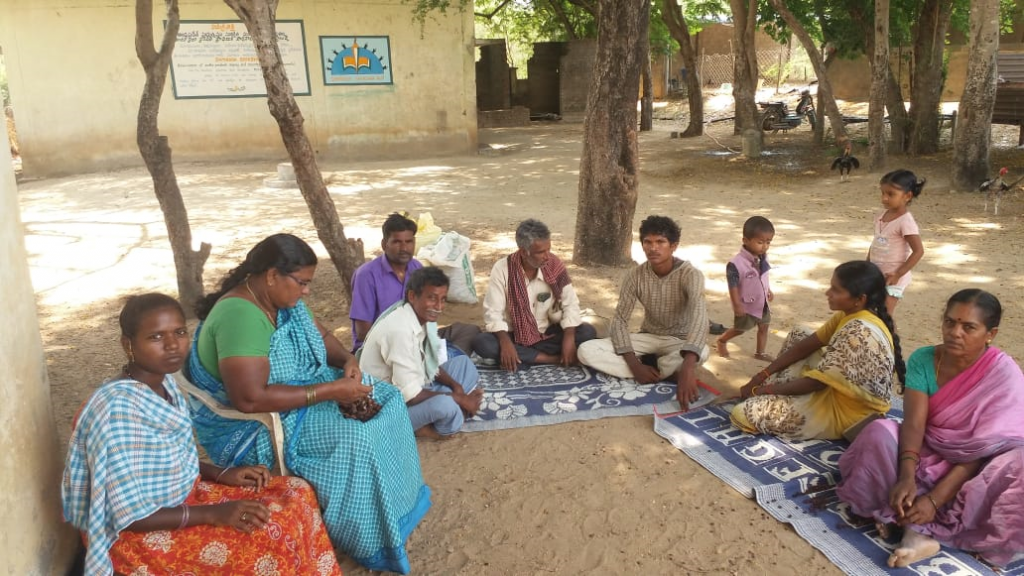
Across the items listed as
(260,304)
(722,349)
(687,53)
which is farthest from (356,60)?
(260,304)

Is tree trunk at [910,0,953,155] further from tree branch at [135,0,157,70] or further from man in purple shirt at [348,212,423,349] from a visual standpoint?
tree branch at [135,0,157,70]

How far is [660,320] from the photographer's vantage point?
433 cm

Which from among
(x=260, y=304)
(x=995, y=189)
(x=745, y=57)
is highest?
(x=745, y=57)

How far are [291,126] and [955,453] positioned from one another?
13.9 feet

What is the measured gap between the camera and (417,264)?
4363 mm

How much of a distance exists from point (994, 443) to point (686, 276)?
5.92ft

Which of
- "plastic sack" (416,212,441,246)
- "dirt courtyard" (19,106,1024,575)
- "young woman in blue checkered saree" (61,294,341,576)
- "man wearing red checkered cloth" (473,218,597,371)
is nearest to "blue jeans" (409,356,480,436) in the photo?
"dirt courtyard" (19,106,1024,575)

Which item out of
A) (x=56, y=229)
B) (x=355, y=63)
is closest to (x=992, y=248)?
(x=56, y=229)

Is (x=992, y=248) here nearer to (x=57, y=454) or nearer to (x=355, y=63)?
(x=57, y=454)

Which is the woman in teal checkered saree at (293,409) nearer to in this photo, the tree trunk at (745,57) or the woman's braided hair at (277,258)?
the woman's braided hair at (277,258)

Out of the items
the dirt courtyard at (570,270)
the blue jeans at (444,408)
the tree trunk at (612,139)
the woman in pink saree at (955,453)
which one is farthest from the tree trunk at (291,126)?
the woman in pink saree at (955,453)

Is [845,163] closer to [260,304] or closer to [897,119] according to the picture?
[897,119]

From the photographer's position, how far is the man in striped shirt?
13.2 feet

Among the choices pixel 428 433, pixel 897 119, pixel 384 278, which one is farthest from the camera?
pixel 897 119
